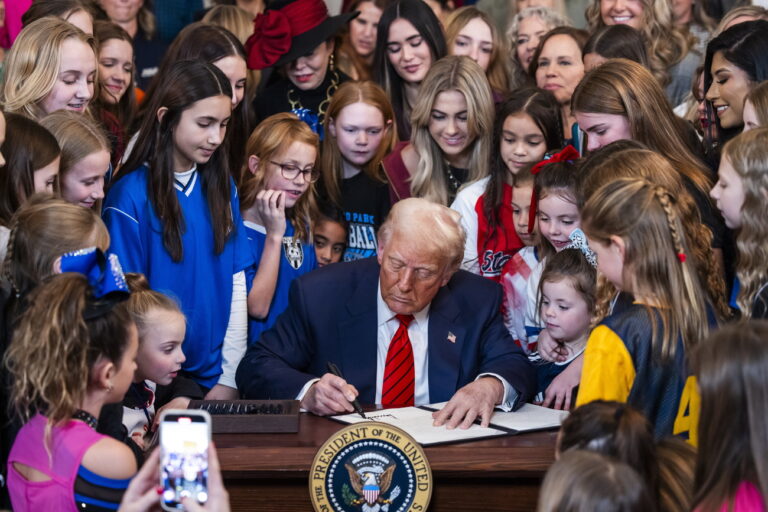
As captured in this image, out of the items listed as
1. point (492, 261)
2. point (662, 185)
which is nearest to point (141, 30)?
point (492, 261)

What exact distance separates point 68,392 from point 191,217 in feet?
4.98

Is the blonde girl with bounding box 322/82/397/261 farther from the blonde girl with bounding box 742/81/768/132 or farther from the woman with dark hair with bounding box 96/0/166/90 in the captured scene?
the blonde girl with bounding box 742/81/768/132

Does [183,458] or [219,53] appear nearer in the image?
[183,458]

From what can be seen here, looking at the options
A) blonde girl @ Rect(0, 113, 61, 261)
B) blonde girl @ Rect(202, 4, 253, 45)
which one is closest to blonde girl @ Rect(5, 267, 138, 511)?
blonde girl @ Rect(0, 113, 61, 261)

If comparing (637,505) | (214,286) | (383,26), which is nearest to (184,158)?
(214,286)

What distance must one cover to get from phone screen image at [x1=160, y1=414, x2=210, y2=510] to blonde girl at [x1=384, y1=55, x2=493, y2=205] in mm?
2405

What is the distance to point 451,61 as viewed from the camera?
444 cm

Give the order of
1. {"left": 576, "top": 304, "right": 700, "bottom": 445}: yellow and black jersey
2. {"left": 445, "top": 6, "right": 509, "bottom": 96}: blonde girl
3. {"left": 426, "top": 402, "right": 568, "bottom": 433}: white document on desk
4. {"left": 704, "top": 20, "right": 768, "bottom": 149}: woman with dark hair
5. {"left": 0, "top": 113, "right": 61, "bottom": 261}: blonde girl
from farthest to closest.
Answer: {"left": 445, "top": 6, "right": 509, "bottom": 96}: blonde girl, {"left": 704, "top": 20, "right": 768, "bottom": 149}: woman with dark hair, {"left": 0, "top": 113, "right": 61, "bottom": 261}: blonde girl, {"left": 426, "top": 402, "right": 568, "bottom": 433}: white document on desk, {"left": 576, "top": 304, "right": 700, "bottom": 445}: yellow and black jersey

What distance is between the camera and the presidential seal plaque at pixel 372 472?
2.68 metres

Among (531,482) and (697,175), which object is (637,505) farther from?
(697,175)

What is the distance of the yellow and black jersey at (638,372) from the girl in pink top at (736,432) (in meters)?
0.48

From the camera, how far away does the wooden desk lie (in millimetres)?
2719

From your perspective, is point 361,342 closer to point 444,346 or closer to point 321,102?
point 444,346

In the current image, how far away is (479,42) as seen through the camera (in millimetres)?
5043
